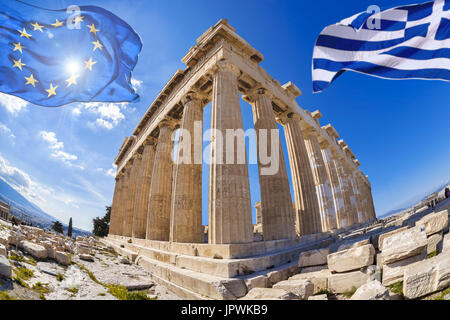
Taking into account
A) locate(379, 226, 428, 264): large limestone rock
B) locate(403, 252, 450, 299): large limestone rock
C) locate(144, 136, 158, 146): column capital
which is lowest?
locate(403, 252, 450, 299): large limestone rock

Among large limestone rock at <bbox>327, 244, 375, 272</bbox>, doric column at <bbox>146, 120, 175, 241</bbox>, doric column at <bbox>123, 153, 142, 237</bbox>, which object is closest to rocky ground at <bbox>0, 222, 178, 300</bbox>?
large limestone rock at <bbox>327, 244, 375, 272</bbox>

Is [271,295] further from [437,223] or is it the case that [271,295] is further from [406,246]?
[437,223]

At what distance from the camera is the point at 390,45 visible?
8.89m

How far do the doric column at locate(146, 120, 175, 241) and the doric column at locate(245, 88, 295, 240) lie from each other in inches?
316


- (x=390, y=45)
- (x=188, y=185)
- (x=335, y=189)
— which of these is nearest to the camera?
(x=390, y=45)

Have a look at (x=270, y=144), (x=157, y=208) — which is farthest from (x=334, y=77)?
(x=157, y=208)

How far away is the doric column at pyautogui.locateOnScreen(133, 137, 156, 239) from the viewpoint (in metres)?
18.3

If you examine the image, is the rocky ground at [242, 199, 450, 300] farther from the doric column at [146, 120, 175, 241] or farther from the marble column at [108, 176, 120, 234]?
the marble column at [108, 176, 120, 234]

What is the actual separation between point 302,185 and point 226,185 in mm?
8185

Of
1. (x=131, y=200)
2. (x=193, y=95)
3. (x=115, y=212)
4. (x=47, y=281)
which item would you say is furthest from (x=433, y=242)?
(x=115, y=212)

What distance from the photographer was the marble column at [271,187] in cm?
1048
